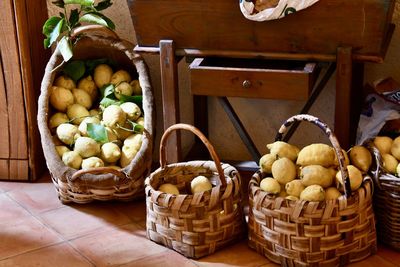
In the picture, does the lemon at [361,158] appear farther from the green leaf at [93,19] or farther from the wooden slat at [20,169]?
the wooden slat at [20,169]

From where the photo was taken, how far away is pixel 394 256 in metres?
2.38

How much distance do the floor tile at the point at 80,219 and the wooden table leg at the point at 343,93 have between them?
83cm

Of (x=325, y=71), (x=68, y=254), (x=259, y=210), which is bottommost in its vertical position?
(x=68, y=254)

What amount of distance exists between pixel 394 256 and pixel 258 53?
793 millimetres

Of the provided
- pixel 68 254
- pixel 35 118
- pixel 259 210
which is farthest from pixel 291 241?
pixel 35 118

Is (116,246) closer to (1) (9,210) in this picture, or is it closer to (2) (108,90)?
(1) (9,210)

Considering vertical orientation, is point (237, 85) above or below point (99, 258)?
above

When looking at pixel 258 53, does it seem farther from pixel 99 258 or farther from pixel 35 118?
pixel 35 118

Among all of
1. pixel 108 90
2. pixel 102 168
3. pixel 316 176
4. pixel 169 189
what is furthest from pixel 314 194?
pixel 108 90

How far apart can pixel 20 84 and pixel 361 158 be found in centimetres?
139

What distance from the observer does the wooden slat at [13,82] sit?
2875 mm

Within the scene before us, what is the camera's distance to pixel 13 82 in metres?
2.95

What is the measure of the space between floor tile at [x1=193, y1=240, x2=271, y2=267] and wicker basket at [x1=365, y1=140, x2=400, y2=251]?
39cm

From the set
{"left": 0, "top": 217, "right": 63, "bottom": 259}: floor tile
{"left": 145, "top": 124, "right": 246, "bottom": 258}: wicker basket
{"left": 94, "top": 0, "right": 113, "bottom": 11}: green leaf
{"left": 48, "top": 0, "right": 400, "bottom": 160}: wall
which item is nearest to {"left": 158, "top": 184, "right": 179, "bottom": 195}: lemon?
{"left": 145, "top": 124, "right": 246, "bottom": 258}: wicker basket
